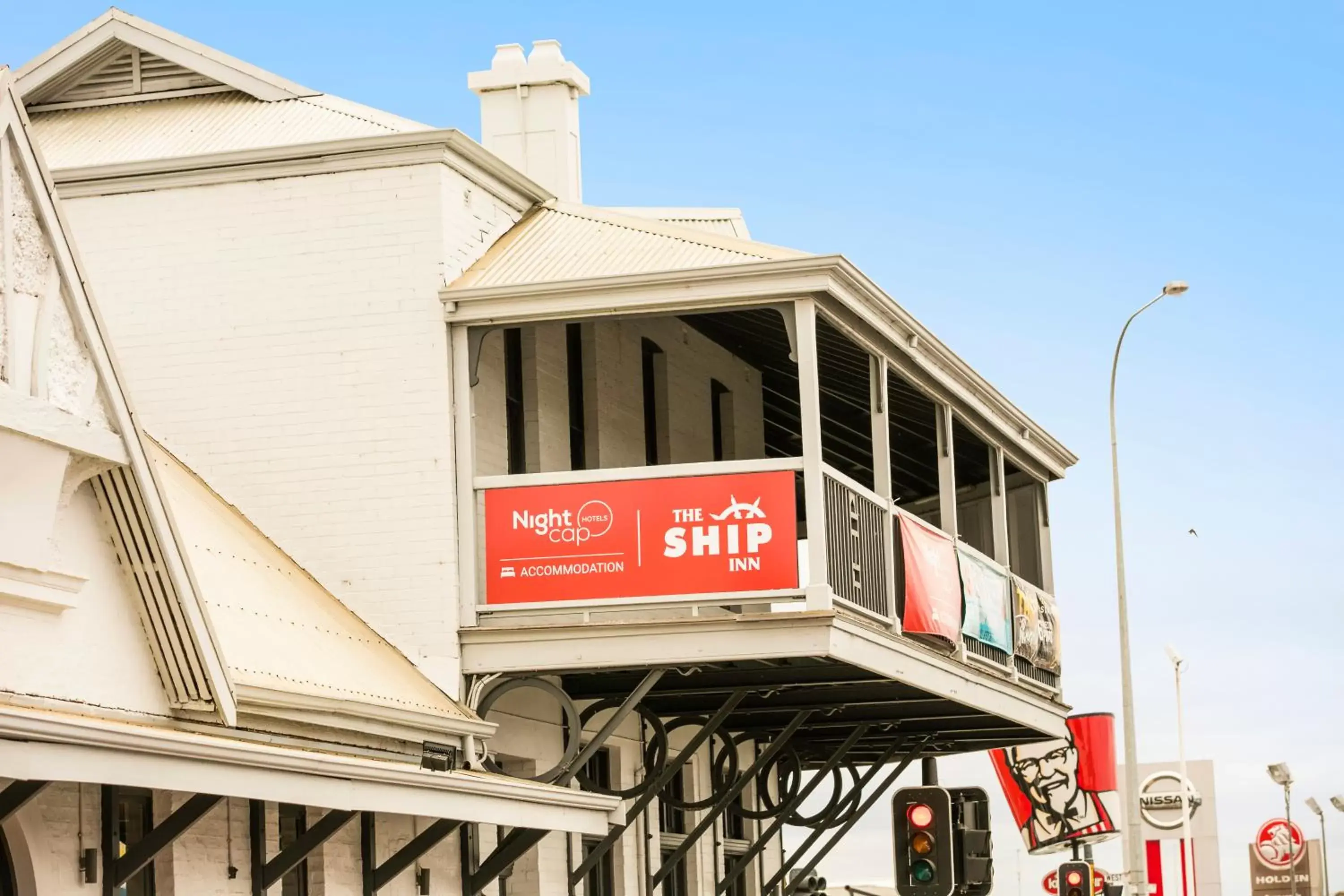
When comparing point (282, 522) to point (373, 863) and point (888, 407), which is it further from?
point (888, 407)

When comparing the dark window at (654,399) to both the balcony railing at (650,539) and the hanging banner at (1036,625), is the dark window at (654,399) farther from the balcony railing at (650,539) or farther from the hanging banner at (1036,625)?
the balcony railing at (650,539)

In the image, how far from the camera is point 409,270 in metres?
17.5

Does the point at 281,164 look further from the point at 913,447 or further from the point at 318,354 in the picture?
the point at 913,447

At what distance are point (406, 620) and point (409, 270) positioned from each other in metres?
2.65

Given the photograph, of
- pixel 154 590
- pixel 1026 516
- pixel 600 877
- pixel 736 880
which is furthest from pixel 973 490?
pixel 154 590

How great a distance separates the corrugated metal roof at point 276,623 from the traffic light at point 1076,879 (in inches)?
227

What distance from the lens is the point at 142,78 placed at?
772 inches

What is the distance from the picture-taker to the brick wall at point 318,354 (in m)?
17.1

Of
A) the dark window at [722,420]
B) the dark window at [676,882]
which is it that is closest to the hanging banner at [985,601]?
the dark window at [722,420]

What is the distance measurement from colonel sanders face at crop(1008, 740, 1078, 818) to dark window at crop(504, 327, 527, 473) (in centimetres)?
1939

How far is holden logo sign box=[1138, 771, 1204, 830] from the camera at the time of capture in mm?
31984

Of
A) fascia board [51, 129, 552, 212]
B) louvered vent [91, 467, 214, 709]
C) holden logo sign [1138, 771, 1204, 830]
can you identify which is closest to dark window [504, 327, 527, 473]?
fascia board [51, 129, 552, 212]

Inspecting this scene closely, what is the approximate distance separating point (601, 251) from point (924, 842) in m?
5.41

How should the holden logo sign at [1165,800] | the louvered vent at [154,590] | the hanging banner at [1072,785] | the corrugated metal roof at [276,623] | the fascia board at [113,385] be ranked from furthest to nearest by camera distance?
the hanging banner at [1072,785]
the holden logo sign at [1165,800]
the corrugated metal roof at [276,623]
the louvered vent at [154,590]
the fascia board at [113,385]
